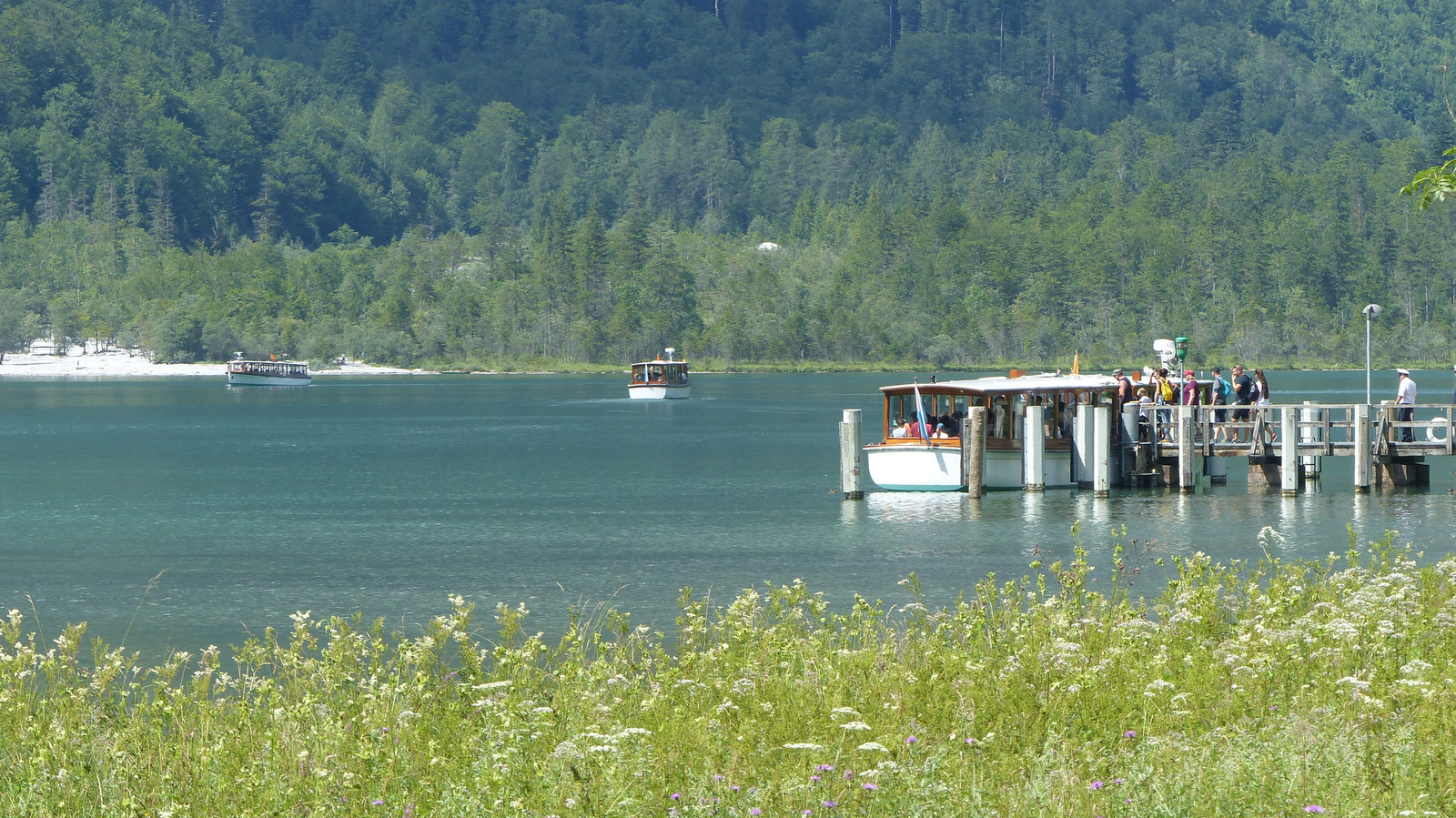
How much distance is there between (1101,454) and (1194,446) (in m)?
2.81

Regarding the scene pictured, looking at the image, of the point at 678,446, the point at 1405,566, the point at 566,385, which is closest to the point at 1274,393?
the point at 678,446

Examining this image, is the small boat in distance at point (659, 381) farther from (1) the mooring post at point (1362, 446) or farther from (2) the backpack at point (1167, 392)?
(1) the mooring post at point (1362, 446)

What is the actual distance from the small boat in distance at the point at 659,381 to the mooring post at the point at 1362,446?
87598 mm

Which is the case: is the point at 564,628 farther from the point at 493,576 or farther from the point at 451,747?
the point at 451,747

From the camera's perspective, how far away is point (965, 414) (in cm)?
4262

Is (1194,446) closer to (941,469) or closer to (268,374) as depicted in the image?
(941,469)

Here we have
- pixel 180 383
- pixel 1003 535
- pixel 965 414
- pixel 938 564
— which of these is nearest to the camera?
pixel 938 564

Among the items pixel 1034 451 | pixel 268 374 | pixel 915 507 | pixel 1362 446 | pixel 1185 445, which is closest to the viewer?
pixel 1362 446

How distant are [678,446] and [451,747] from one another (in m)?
61.5

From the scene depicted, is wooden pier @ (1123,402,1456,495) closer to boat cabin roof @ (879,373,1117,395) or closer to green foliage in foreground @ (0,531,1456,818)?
boat cabin roof @ (879,373,1117,395)

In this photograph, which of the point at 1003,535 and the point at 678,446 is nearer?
the point at 1003,535

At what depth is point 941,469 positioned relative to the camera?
4266 cm

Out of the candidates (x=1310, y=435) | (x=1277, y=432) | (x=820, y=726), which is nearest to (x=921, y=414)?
(x=1277, y=432)

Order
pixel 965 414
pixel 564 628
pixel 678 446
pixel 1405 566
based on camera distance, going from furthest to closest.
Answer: pixel 678 446
pixel 965 414
pixel 564 628
pixel 1405 566
